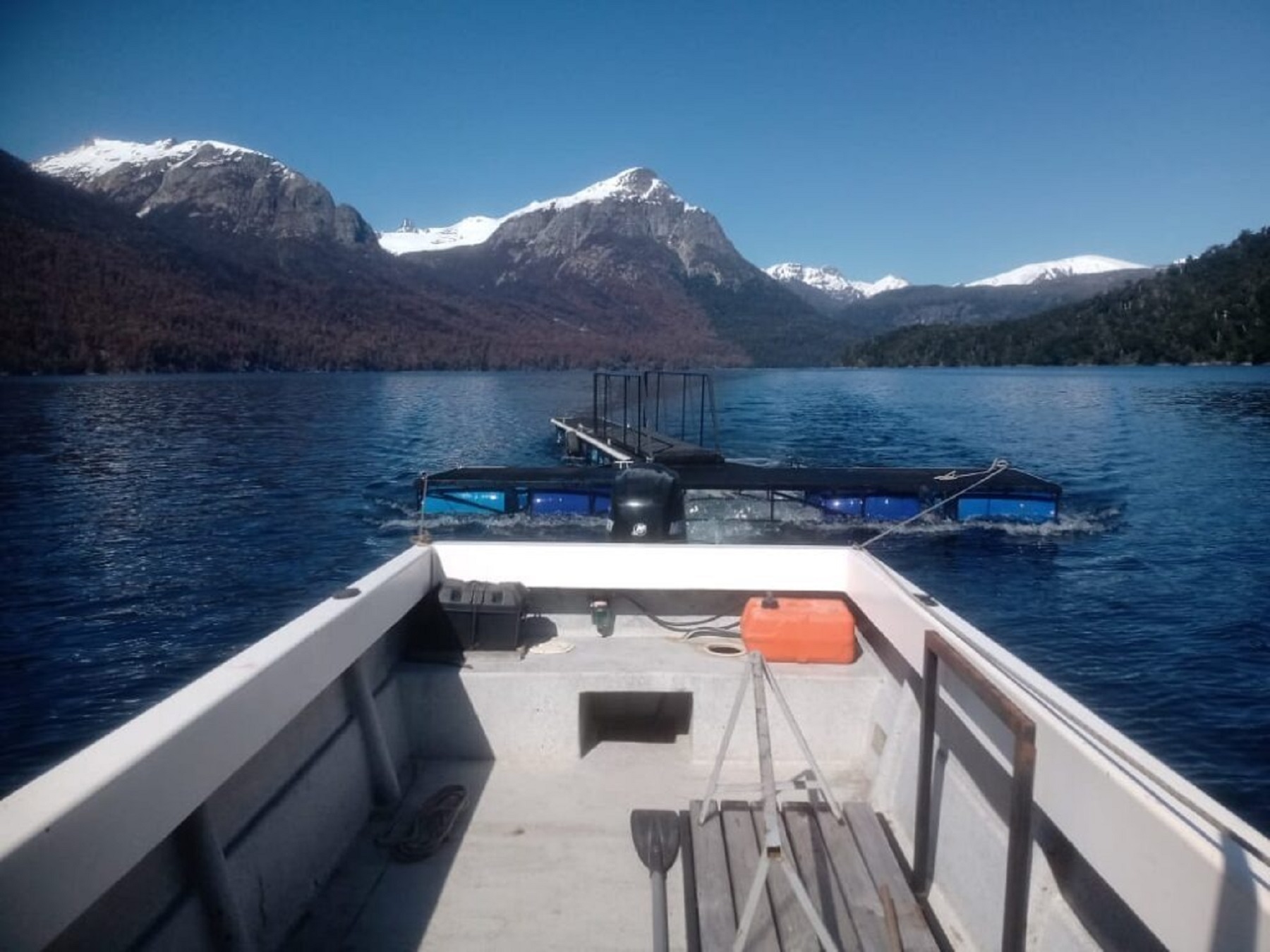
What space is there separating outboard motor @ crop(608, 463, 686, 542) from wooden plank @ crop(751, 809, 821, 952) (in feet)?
16.5

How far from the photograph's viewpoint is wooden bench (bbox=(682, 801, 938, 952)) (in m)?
3.32

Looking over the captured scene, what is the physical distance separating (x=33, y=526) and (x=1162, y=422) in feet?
190

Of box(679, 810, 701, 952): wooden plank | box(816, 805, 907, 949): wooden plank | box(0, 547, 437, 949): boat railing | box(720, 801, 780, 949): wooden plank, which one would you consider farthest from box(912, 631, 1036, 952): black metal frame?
box(0, 547, 437, 949): boat railing

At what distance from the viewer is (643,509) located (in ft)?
28.3

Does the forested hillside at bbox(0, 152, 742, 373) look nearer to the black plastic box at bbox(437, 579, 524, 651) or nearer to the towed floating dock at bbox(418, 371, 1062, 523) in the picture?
the towed floating dock at bbox(418, 371, 1062, 523)

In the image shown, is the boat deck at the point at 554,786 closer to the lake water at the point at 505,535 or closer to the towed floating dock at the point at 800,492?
the lake water at the point at 505,535

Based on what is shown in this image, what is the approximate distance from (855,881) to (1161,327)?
18833 cm

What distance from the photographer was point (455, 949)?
11.2 ft

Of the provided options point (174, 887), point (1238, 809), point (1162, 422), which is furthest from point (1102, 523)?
point (1162, 422)

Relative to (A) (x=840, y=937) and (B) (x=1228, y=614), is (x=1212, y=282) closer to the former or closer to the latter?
(B) (x=1228, y=614)

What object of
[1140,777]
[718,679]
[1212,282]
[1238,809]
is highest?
[1212,282]

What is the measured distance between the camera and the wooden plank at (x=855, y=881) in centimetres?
336

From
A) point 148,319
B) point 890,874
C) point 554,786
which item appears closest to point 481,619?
point 554,786

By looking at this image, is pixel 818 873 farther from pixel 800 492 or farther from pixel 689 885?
pixel 800 492
